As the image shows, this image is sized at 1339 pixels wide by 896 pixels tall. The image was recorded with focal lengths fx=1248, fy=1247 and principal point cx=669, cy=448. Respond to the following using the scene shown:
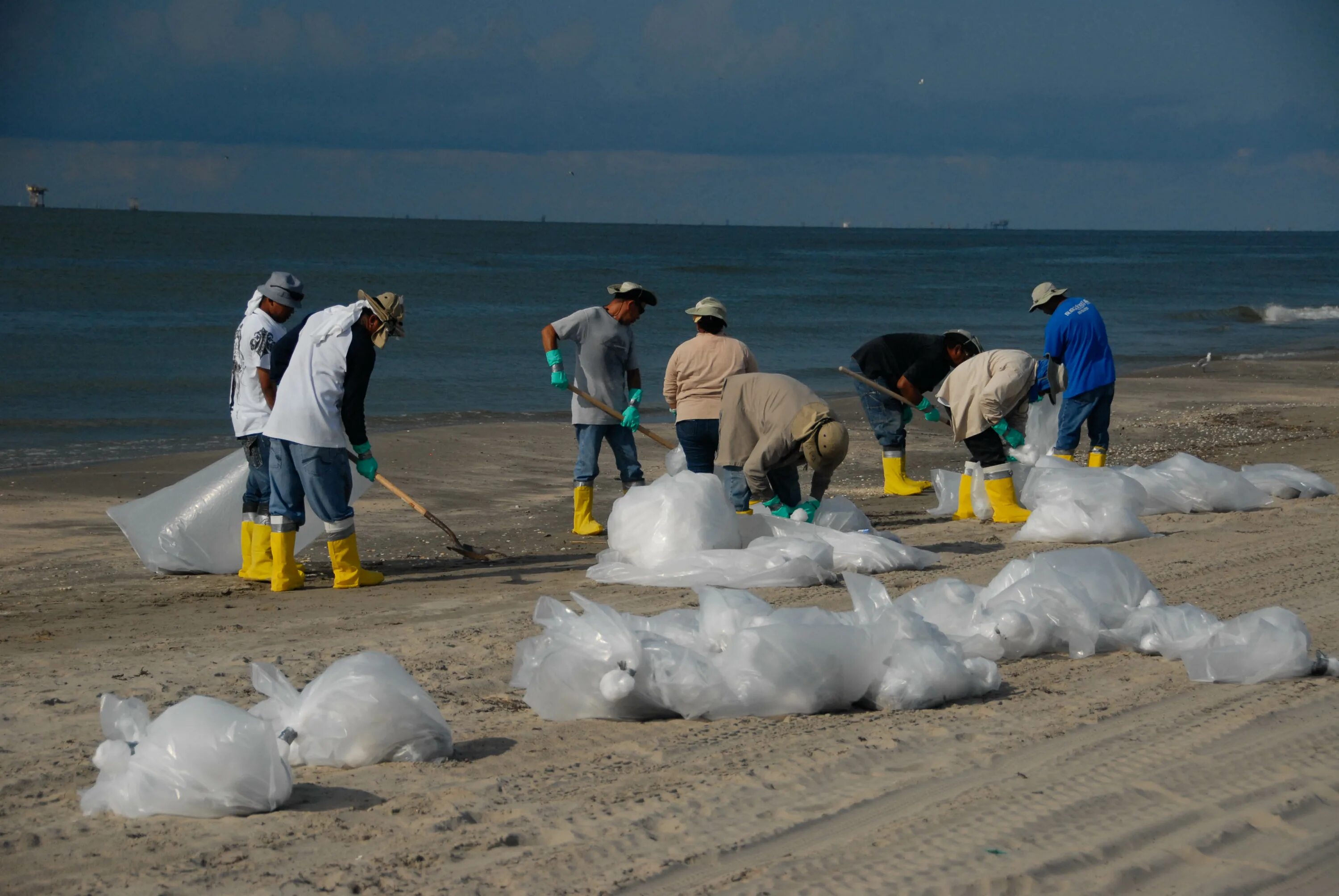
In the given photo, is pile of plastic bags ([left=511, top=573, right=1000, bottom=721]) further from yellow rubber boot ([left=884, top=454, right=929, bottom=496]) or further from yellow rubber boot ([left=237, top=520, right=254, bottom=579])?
yellow rubber boot ([left=884, top=454, right=929, bottom=496])

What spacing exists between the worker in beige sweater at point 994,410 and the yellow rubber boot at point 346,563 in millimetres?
3359

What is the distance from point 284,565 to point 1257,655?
4222 mm

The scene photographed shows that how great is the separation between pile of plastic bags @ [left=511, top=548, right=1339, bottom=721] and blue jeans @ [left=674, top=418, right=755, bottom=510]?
6.05 feet

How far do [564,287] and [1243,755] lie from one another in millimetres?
39139

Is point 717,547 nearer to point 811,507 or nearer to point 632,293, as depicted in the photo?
point 811,507

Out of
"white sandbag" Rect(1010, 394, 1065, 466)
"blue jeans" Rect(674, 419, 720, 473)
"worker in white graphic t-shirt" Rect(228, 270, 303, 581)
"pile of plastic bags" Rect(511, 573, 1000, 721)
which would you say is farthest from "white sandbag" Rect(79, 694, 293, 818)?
"white sandbag" Rect(1010, 394, 1065, 466)

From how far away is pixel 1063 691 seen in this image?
4.25 meters

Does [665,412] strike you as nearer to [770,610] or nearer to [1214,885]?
[770,610]

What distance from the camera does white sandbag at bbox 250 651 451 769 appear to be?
352 cm

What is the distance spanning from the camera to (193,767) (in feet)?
10.2

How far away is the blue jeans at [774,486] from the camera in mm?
6414

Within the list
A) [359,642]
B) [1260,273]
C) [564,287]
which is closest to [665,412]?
[359,642]

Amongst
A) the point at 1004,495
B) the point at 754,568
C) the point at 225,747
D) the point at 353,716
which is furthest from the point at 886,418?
the point at 225,747

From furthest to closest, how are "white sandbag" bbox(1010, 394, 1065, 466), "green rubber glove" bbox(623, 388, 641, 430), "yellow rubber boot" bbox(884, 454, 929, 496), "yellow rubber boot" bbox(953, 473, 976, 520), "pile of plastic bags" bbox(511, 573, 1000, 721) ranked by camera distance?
"white sandbag" bbox(1010, 394, 1065, 466)
"yellow rubber boot" bbox(884, 454, 929, 496)
"yellow rubber boot" bbox(953, 473, 976, 520)
"green rubber glove" bbox(623, 388, 641, 430)
"pile of plastic bags" bbox(511, 573, 1000, 721)
